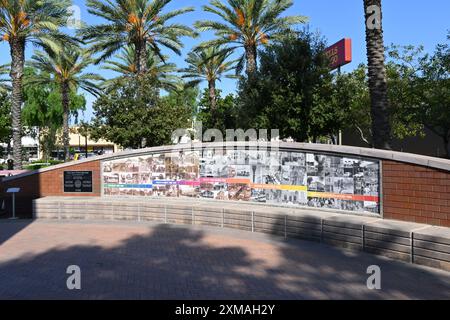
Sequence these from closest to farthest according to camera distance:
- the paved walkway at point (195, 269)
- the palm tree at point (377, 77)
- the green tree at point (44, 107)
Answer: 1. the paved walkway at point (195, 269)
2. the palm tree at point (377, 77)
3. the green tree at point (44, 107)

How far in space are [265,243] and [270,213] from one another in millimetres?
1004

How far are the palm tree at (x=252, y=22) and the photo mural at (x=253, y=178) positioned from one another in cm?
1182

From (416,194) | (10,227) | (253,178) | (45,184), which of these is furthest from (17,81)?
(416,194)

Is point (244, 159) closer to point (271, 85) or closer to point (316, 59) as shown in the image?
point (271, 85)

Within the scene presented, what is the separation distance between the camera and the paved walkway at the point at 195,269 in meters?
5.94

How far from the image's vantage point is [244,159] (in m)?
11.2

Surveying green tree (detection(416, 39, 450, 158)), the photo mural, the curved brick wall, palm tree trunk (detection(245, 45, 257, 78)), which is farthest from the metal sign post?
green tree (detection(416, 39, 450, 158))

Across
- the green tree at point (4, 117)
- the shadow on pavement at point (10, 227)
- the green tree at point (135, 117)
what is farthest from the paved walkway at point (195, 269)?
the green tree at point (4, 117)

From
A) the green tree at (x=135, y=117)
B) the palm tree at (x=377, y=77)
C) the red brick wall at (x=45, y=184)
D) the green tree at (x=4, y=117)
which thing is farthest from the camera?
the green tree at (x=4, y=117)

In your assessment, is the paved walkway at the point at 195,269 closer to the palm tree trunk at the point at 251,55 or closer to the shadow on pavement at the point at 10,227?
the shadow on pavement at the point at 10,227

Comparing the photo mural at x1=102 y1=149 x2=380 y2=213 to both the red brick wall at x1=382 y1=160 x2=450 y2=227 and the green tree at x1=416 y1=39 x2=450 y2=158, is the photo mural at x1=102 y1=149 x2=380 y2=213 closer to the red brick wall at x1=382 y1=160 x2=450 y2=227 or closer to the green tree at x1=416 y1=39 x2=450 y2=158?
the red brick wall at x1=382 y1=160 x2=450 y2=227

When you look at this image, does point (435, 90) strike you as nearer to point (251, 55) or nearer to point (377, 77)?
point (251, 55)
